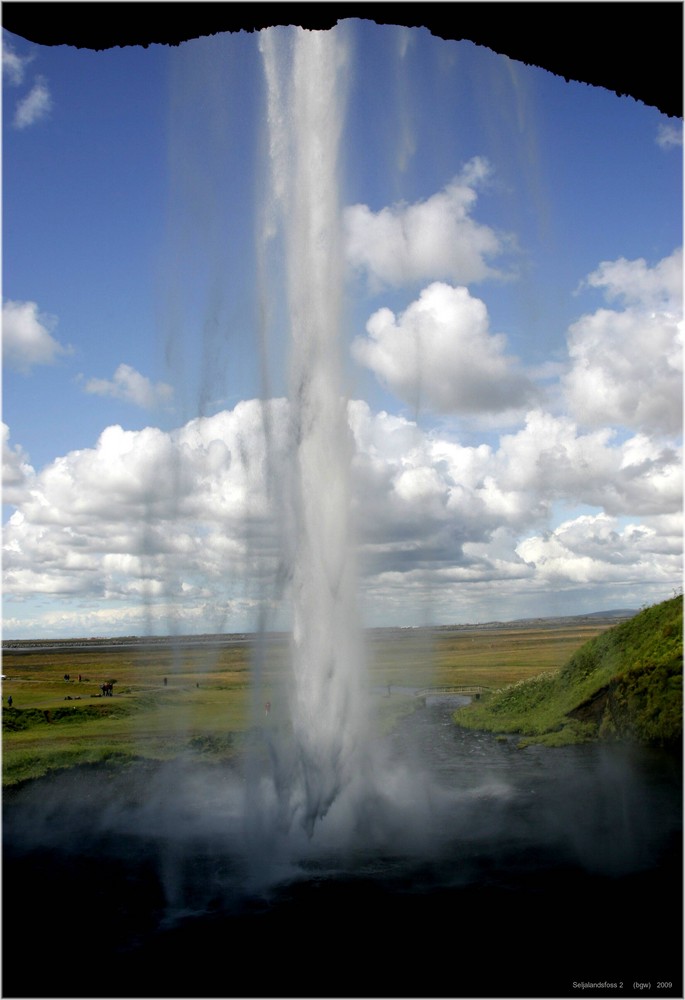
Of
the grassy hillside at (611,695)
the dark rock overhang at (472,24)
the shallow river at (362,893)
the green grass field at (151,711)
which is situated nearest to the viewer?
the dark rock overhang at (472,24)

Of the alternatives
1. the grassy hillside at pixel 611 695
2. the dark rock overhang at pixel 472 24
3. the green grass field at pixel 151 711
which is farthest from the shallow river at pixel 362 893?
the dark rock overhang at pixel 472 24

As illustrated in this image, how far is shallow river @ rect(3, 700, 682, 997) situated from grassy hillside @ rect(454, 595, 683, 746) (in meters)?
6.68

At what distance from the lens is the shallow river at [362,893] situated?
1172 cm

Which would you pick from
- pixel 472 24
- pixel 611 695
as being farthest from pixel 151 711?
pixel 472 24

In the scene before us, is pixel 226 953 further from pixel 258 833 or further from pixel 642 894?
pixel 642 894

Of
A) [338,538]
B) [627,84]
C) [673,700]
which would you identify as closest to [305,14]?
[627,84]

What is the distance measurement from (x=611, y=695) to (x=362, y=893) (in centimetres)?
2408

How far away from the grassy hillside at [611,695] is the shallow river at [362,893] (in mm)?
6679

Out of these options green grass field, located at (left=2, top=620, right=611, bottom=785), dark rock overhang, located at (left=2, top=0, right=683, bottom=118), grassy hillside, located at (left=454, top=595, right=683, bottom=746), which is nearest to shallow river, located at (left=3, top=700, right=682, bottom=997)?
green grass field, located at (left=2, top=620, right=611, bottom=785)

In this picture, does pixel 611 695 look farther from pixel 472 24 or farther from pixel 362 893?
pixel 472 24

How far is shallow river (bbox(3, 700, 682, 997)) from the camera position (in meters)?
11.7

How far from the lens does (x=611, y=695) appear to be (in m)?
34.7

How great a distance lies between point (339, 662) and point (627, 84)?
680 inches

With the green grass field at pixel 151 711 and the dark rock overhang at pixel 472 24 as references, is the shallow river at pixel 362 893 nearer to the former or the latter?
the green grass field at pixel 151 711
